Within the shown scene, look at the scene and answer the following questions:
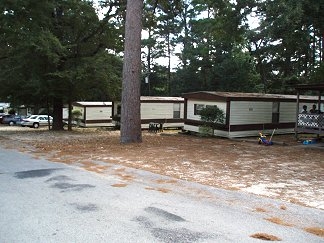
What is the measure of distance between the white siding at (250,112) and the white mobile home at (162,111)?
30.2ft

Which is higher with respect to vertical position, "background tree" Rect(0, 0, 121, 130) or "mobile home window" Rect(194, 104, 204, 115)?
"background tree" Rect(0, 0, 121, 130)

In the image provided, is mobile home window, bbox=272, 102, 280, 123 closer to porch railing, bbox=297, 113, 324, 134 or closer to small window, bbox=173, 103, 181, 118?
porch railing, bbox=297, 113, 324, 134

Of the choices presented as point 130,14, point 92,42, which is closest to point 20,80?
point 92,42

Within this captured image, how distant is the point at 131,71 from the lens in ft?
54.6

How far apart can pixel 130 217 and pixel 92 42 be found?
2244cm

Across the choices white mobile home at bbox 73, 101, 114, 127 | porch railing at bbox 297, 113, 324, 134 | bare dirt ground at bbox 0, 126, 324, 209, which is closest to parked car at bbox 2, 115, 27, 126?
white mobile home at bbox 73, 101, 114, 127

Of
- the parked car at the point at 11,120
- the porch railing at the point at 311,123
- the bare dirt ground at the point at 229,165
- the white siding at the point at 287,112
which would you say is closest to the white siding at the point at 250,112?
the white siding at the point at 287,112

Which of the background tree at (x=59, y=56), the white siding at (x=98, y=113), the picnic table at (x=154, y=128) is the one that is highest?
the background tree at (x=59, y=56)

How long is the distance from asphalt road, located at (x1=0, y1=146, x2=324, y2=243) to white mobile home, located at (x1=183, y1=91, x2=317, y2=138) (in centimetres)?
1422

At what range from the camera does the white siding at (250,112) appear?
22594mm

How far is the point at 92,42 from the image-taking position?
26500 millimetres

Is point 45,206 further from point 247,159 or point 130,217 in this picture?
point 247,159

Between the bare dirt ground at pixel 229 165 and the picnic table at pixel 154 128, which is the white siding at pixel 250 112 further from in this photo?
the picnic table at pixel 154 128

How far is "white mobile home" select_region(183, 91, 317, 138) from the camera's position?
22.5 metres
